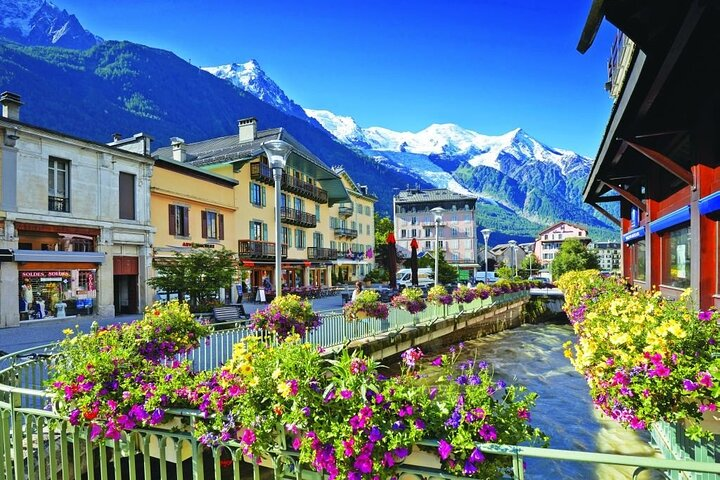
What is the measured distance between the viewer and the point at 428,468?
8.26 feet

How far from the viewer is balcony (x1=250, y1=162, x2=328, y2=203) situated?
33000 mm

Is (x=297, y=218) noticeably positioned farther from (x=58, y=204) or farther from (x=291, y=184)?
(x=58, y=204)

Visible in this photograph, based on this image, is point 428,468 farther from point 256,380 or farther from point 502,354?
point 502,354

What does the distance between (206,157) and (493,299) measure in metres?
24.6

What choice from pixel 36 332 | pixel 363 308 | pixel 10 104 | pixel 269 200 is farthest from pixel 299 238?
pixel 363 308

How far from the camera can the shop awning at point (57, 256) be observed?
56.7 ft

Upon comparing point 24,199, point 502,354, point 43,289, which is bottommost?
point 502,354

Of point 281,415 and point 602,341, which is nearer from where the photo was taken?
point 281,415

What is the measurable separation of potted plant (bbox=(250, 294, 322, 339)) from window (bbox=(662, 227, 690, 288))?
9.47m

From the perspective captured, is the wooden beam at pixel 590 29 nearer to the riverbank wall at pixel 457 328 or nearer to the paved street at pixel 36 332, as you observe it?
the riverbank wall at pixel 457 328

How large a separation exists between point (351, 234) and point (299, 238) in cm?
1191

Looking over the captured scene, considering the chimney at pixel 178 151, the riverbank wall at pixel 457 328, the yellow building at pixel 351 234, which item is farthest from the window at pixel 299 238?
the riverbank wall at pixel 457 328

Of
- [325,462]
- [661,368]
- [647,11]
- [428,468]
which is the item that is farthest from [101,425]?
[647,11]

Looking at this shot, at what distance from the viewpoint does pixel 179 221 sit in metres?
25.6
